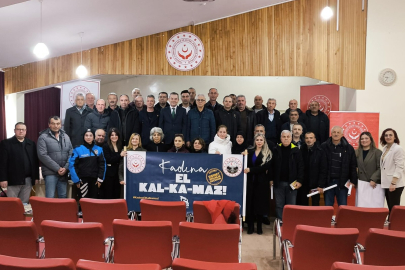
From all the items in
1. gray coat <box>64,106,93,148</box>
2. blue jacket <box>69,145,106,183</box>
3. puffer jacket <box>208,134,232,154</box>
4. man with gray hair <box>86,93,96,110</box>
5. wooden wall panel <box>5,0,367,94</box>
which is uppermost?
wooden wall panel <box>5,0,367,94</box>

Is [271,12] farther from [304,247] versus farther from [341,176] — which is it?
[304,247]

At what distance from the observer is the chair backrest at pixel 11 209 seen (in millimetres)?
3688

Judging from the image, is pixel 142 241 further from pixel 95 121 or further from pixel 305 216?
pixel 95 121

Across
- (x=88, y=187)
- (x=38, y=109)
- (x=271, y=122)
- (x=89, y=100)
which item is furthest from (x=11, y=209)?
(x=38, y=109)

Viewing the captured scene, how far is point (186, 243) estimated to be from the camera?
2949 mm

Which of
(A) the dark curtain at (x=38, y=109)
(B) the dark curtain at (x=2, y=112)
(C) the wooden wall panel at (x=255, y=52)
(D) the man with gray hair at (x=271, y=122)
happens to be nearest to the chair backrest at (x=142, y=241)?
(D) the man with gray hair at (x=271, y=122)

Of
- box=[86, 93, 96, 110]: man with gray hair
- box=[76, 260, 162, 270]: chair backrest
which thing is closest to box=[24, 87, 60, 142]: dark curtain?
box=[86, 93, 96, 110]: man with gray hair

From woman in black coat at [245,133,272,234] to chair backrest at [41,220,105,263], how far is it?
2910 mm

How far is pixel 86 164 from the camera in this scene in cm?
541

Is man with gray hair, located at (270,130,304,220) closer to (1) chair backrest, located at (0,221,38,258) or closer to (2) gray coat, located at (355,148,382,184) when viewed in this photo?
(2) gray coat, located at (355,148,382,184)

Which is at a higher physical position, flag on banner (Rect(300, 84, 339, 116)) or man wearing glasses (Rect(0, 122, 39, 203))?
flag on banner (Rect(300, 84, 339, 116))

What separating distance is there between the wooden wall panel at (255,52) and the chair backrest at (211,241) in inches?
212

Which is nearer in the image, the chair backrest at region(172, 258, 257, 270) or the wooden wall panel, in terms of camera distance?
the chair backrest at region(172, 258, 257, 270)

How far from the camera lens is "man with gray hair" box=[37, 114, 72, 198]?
5.44 m
